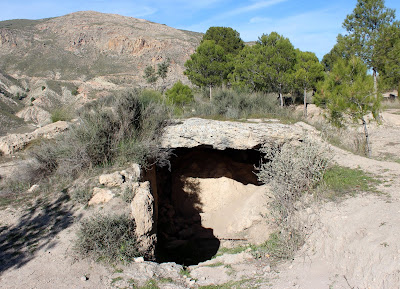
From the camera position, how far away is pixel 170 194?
10.1m

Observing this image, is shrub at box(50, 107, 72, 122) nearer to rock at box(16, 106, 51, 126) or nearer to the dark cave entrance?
the dark cave entrance

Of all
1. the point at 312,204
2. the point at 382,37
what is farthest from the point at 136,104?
the point at 382,37

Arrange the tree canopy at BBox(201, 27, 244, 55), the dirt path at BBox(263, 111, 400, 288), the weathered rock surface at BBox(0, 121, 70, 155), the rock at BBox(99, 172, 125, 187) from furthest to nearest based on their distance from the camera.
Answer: the tree canopy at BBox(201, 27, 244, 55) < the weathered rock surface at BBox(0, 121, 70, 155) < the rock at BBox(99, 172, 125, 187) < the dirt path at BBox(263, 111, 400, 288)

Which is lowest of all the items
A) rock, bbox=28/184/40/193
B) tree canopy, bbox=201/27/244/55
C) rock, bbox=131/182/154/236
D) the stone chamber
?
the stone chamber

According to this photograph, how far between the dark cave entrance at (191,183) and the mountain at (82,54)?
24.4 meters

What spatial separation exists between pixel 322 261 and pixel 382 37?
1822cm

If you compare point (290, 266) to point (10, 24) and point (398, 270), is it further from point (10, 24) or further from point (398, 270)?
point (10, 24)

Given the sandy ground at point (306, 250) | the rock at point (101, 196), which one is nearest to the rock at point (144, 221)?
the rock at point (101, 196)

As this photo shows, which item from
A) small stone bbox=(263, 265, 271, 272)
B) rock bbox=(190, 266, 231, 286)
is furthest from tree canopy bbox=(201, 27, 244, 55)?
small stone bbox=(263, 265, 271, 272)

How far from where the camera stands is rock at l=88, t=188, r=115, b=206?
19.8 ft

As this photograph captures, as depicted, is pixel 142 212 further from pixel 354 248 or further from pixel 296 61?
pixel 296 61

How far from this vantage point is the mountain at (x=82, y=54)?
118ft

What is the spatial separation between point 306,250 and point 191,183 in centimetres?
562

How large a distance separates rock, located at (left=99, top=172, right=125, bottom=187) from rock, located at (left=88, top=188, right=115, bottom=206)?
19cm
